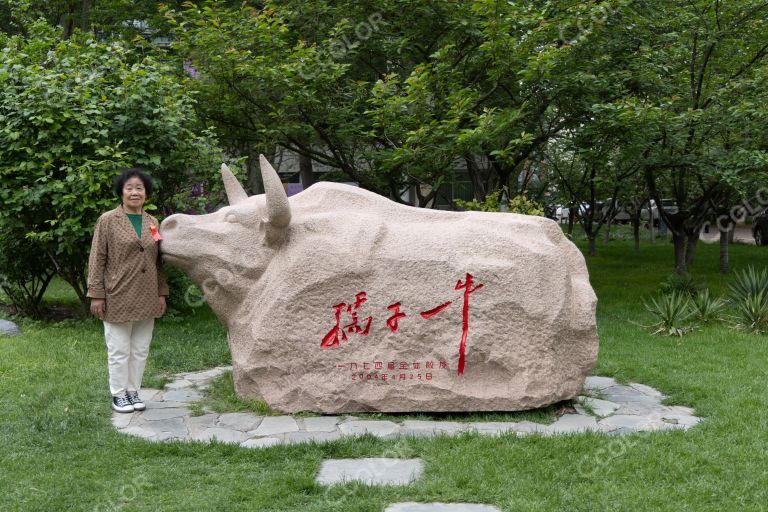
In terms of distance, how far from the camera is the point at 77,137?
26.5ft

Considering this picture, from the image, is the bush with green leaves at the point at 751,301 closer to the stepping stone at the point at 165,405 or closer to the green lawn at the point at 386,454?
the green lawn at the point at 386,454

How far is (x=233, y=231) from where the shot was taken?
5.62m

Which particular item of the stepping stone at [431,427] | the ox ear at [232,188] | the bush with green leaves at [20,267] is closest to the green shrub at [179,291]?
the bush with green leaves at [20,267]

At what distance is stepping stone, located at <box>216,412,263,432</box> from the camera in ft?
16.6

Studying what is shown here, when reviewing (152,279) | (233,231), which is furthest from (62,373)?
(233,231)

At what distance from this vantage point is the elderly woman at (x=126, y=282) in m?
5.26

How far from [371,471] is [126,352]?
228 cm

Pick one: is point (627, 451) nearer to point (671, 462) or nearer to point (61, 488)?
point (671, 462)

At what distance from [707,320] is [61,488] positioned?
26.5ft

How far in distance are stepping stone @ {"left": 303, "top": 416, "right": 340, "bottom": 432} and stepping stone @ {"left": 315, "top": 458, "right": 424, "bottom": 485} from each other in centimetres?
62

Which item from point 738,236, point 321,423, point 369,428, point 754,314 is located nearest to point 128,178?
point 321,423

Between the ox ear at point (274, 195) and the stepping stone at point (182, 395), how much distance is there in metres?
1.75

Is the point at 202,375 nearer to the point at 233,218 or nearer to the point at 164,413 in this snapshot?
the point at 164,413

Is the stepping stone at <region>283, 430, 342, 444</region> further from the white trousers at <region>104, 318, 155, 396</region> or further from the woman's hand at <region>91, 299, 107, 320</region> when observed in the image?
the woman's hand at <region>91, 299, 107, 320</region>
